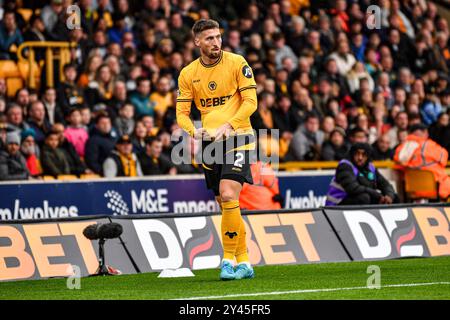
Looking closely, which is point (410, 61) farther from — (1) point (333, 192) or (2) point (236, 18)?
(1) point (333, 192)

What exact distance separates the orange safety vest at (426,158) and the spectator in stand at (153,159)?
12.1 ft

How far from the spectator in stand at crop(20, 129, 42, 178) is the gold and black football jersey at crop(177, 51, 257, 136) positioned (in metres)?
5.25

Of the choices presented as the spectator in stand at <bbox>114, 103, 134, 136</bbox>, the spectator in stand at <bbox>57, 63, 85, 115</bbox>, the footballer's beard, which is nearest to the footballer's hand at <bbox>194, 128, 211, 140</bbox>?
the footballer's beard

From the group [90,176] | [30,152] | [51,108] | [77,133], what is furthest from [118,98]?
[30,152]

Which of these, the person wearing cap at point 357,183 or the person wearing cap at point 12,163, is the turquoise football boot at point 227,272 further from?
the person wearing cap at point 12,163

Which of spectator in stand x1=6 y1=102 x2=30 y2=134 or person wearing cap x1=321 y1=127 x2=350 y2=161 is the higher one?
spectator in stand x1=6 y1=102 x2=30 y2=134

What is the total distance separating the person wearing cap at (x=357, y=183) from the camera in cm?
1592

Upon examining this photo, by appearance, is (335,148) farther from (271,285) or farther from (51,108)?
(271,285)

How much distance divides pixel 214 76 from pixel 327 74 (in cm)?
1096

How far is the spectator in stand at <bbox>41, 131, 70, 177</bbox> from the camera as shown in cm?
1652

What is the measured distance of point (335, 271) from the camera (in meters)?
12.4

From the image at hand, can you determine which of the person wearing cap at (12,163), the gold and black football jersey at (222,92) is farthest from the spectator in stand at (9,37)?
the gold and black football jersey at (222,92)

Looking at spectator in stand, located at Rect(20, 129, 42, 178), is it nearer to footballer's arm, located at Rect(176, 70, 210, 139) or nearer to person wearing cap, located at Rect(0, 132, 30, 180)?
person wearing cap, located at Rect(0, 132, 30, 180)
